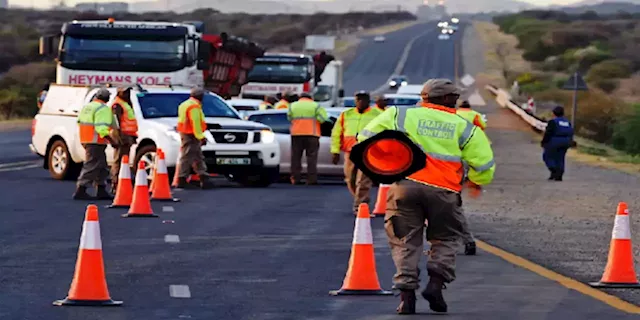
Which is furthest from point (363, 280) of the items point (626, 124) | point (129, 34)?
point (626, 124)

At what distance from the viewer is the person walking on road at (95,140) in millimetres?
21375

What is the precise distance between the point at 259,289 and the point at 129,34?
21.1 m

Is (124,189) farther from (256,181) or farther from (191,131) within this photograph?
(256,181)

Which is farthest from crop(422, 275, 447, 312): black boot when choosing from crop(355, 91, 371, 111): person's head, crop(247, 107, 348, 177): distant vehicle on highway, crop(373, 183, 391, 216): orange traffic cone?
crop(247, 107, 348, 177): distant vehicle on highway

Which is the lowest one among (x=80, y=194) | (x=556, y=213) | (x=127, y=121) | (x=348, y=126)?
(x=556, y=213)

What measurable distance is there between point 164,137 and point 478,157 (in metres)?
14.7

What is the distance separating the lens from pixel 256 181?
26.0 meters

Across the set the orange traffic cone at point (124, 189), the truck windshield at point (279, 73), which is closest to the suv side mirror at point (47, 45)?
the orange traffic cone at point (124, 189)

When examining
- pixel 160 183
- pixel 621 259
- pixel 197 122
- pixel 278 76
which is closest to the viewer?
pixel 621 259

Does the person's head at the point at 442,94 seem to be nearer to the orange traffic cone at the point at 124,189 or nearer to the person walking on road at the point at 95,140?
the orange traffic cone at the point at 124,189

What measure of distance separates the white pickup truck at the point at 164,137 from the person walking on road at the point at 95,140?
2.80 m

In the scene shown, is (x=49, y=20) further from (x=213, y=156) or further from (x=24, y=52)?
(x=213, y=156)

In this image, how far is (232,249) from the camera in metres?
15.0

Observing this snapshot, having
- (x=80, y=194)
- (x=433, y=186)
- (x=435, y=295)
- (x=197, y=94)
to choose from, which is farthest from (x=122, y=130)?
(x=435, y=295)
